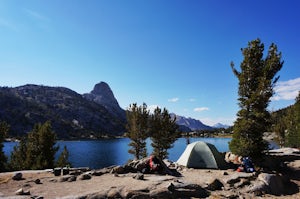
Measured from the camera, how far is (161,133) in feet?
145

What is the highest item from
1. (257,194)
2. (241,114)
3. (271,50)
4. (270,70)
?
(271,50)

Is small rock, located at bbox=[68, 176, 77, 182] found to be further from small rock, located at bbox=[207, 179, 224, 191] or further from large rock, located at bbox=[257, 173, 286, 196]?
large rock, located at bbox=[257, 173, 286, 196]

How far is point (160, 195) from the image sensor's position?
51.3 ft

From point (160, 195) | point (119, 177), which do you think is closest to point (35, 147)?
point (119, 177)

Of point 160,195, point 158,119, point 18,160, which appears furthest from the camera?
point 158,119

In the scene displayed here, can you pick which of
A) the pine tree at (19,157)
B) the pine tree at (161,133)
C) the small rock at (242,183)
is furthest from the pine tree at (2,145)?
the small rock at (242,183)

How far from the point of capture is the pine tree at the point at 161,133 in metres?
44.2

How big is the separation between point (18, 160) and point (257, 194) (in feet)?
113

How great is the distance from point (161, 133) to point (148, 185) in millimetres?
27660

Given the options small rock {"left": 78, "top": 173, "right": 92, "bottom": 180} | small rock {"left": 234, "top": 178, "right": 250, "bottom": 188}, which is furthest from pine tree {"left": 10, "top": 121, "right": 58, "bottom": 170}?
small rock {"left": 234, "top": 178, "right": 250, "bottom": 188}

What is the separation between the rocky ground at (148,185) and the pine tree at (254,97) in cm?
518

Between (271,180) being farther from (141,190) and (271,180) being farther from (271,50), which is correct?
(271,50)

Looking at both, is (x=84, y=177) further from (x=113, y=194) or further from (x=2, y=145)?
(x=2, y=145)

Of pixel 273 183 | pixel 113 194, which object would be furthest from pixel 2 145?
pixel 273 183
